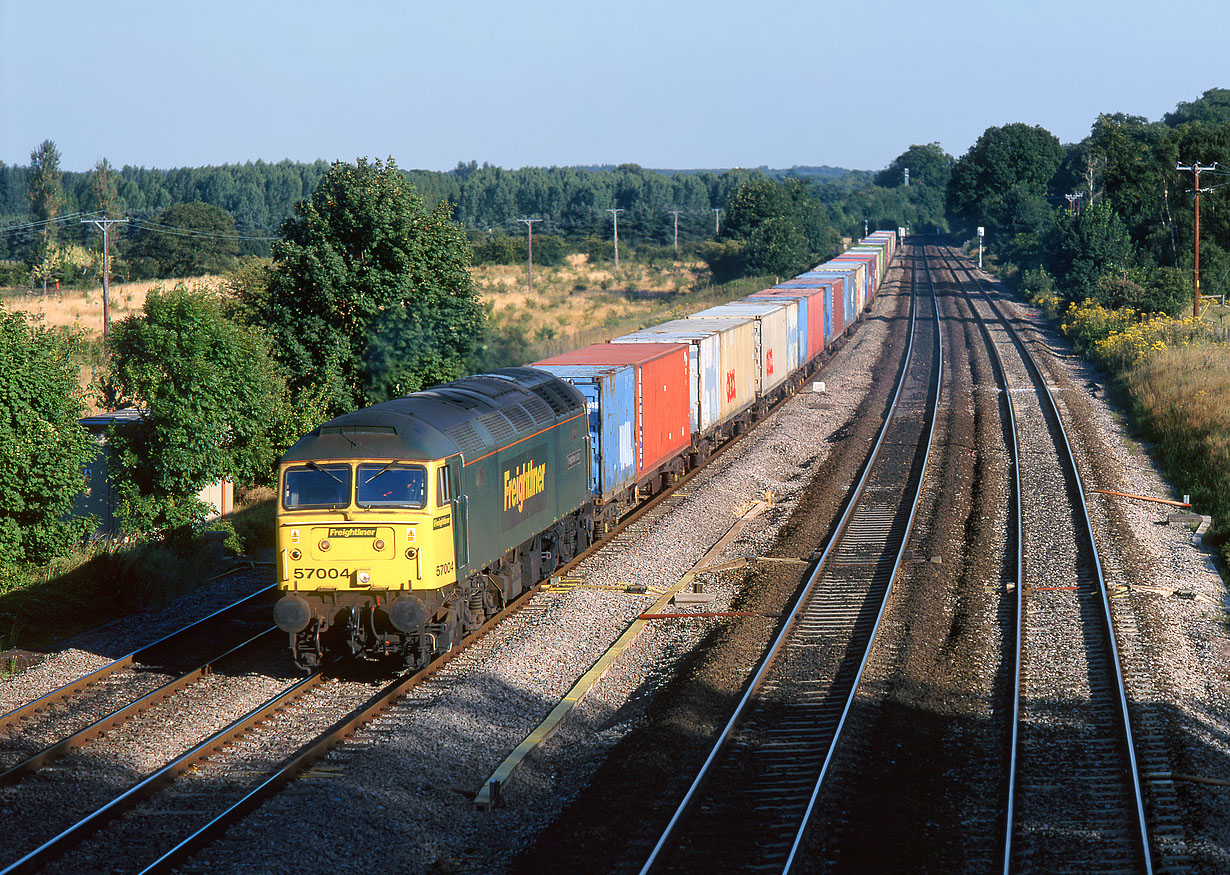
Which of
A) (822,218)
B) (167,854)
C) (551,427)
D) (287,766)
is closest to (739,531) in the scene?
(551,427)

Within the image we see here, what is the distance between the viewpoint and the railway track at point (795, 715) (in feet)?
35.2

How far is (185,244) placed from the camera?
100m

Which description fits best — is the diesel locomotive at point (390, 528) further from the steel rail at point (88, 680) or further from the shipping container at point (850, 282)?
the shipping container at point (850, 282)

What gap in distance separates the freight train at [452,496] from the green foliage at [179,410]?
5.89 metres

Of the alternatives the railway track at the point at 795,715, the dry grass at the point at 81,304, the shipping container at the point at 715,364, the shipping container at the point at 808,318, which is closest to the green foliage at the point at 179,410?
the shipping container at the point at 715,364

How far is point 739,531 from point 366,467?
11.0 metres

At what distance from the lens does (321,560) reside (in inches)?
578

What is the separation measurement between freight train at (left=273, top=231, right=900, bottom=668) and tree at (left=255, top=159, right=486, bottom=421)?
21.3ft

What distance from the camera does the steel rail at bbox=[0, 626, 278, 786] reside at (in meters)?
12.3

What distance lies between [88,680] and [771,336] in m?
25.9

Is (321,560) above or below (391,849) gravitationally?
above

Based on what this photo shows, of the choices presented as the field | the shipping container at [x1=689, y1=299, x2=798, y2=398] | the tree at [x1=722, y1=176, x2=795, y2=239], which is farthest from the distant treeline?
the shipping container at [x1=689, y1=299, x2=798, y2=398]

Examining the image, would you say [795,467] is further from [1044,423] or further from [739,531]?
[1044,423]

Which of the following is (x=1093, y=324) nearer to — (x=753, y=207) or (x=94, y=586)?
(x=94, y=586)
